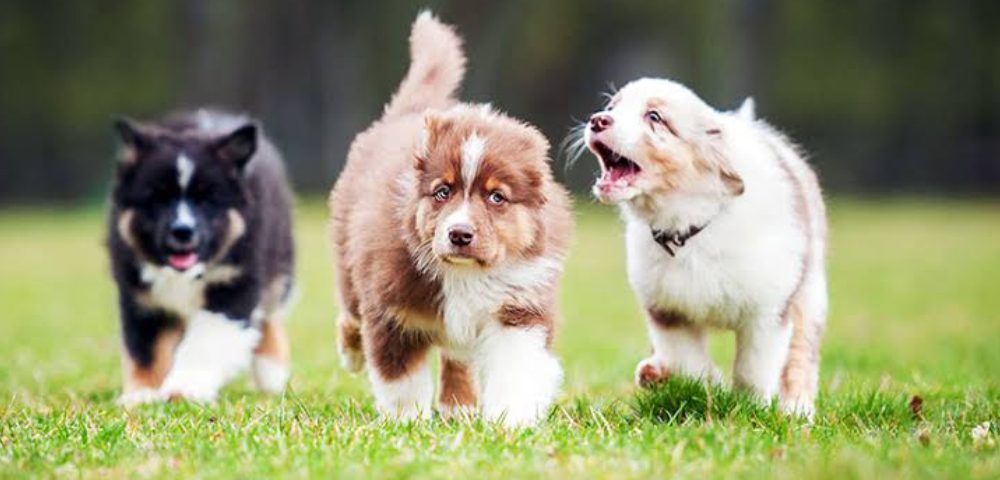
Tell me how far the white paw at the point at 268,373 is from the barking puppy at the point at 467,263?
2.09 meters

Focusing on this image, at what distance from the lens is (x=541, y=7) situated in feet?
123

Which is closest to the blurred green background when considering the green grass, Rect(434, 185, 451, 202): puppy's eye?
the green grass

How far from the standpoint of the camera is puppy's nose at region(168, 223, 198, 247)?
7.14 m

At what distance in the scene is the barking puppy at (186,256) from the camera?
23.6 ft

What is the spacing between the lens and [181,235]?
715cm

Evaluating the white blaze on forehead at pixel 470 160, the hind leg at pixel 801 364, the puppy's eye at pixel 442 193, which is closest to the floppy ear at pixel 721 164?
the hind leg at pixel 801 364

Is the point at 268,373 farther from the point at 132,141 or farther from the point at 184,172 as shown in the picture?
the point at 132,141

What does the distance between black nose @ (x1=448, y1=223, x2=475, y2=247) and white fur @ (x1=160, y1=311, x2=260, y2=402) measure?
2196 millimetres

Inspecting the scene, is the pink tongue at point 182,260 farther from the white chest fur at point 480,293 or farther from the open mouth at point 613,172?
the open mouth at point 613,172

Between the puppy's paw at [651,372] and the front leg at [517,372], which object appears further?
the puppy's paw at [651,372]

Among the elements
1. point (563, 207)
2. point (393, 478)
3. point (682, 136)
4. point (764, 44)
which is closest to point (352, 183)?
point (563, 207)

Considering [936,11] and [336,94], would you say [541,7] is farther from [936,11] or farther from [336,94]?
[936,11]

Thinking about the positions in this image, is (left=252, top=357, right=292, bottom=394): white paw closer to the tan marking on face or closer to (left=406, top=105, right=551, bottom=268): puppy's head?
the tan marking on face

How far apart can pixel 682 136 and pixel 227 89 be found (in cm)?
2982
